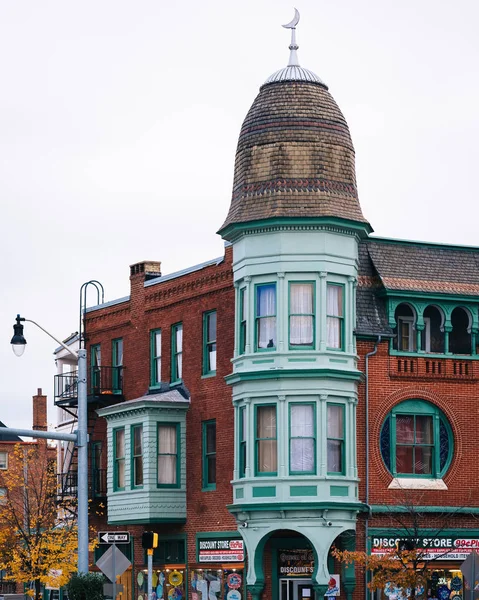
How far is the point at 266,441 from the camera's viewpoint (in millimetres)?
41469

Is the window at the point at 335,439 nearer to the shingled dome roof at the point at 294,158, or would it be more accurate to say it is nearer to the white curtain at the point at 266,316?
the white curtain at the point at 266,316

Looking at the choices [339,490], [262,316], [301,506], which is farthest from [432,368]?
[301,506]

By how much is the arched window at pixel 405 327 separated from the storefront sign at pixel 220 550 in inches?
312

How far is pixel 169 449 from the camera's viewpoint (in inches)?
1870

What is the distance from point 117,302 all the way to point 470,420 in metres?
15.4

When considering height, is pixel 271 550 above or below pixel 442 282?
below

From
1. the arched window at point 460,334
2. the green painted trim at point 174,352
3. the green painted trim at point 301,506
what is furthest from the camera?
the green painted trim at point 174,352

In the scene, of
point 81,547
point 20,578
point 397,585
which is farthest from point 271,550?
point 20,578

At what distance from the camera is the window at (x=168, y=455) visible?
47281 millimetres

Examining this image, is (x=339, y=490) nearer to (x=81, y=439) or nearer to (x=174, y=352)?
(x=81, y=439)

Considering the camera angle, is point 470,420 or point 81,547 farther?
point 470,420

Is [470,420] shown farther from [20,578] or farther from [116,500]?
[20,578]

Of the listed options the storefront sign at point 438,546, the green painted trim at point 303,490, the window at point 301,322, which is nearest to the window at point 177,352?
the window at point 301,322

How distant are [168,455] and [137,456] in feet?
3.75
